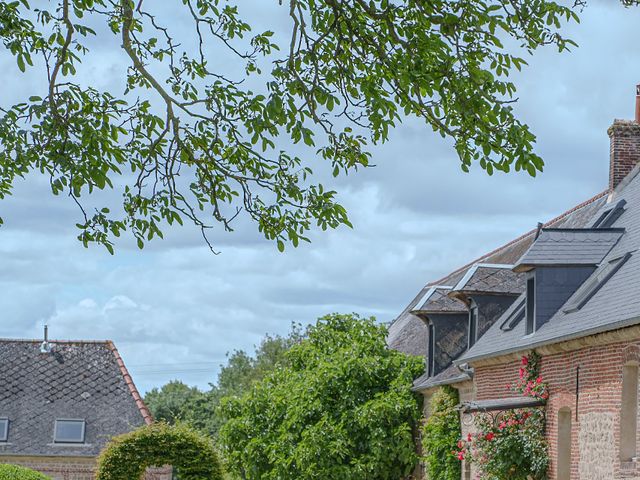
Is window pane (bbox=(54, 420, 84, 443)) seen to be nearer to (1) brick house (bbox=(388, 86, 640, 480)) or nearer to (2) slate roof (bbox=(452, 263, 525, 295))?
(1) brick house (bbox=(388, 86, 640, 480))

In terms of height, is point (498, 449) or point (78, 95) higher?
point (78, 95)

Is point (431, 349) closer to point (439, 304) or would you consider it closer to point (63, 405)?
point (439, 304)

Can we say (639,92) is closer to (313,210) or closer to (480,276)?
(480,276)

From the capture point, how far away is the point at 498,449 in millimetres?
21344

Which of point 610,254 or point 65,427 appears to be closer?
point 610,254

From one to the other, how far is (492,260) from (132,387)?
15180 mm

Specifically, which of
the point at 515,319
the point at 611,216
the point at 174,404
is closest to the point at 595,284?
the point at 611,216

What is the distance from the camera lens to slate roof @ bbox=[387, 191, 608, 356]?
2689cm

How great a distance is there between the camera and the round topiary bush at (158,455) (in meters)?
32.5

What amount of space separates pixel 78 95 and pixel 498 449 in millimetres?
12464

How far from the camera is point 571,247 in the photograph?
2192 cm

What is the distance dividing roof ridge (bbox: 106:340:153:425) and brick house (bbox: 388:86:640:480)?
1515cm

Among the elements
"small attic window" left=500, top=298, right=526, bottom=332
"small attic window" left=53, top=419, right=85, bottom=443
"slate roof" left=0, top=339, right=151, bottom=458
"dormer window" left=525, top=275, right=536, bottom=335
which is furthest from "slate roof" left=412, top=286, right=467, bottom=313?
"small attic window" left=53, top=419, right=85, bottom=443

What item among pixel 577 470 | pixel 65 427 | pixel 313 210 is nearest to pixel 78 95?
pixel 313 210
